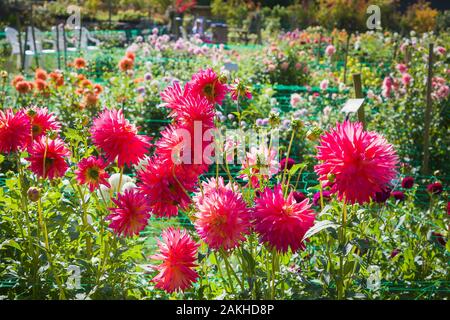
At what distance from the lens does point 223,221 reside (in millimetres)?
1119

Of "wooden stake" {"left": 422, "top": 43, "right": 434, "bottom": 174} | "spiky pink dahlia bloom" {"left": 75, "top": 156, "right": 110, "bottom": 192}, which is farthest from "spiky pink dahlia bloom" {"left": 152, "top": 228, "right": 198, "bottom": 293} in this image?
"wooden stake" {"left": 422, "top": 43, "right": 434, "bottom": 174}

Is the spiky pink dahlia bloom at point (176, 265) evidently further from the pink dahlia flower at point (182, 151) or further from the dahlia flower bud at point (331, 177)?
the dahlia flower bud at point (331, 177)

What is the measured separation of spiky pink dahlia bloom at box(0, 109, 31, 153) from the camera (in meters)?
1.40

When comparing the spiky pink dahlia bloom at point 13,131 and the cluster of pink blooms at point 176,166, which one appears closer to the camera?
the cluster of pink blooms at point 176,166

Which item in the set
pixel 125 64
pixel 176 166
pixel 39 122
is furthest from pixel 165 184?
pixel 125 64

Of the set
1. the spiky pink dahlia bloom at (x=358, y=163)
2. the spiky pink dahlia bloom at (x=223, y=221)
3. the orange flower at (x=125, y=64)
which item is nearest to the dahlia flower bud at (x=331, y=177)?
the spiky pink dahlia bloom at (x=358, y=163)

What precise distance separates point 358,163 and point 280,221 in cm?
18

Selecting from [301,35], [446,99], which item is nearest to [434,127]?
[446,99]

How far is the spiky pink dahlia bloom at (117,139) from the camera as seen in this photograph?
126cm

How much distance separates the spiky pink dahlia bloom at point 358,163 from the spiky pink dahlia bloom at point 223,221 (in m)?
0.18

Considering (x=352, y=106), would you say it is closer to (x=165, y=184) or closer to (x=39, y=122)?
(x=165, y=184)

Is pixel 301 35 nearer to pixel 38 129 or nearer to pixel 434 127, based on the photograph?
pixel 434 127
